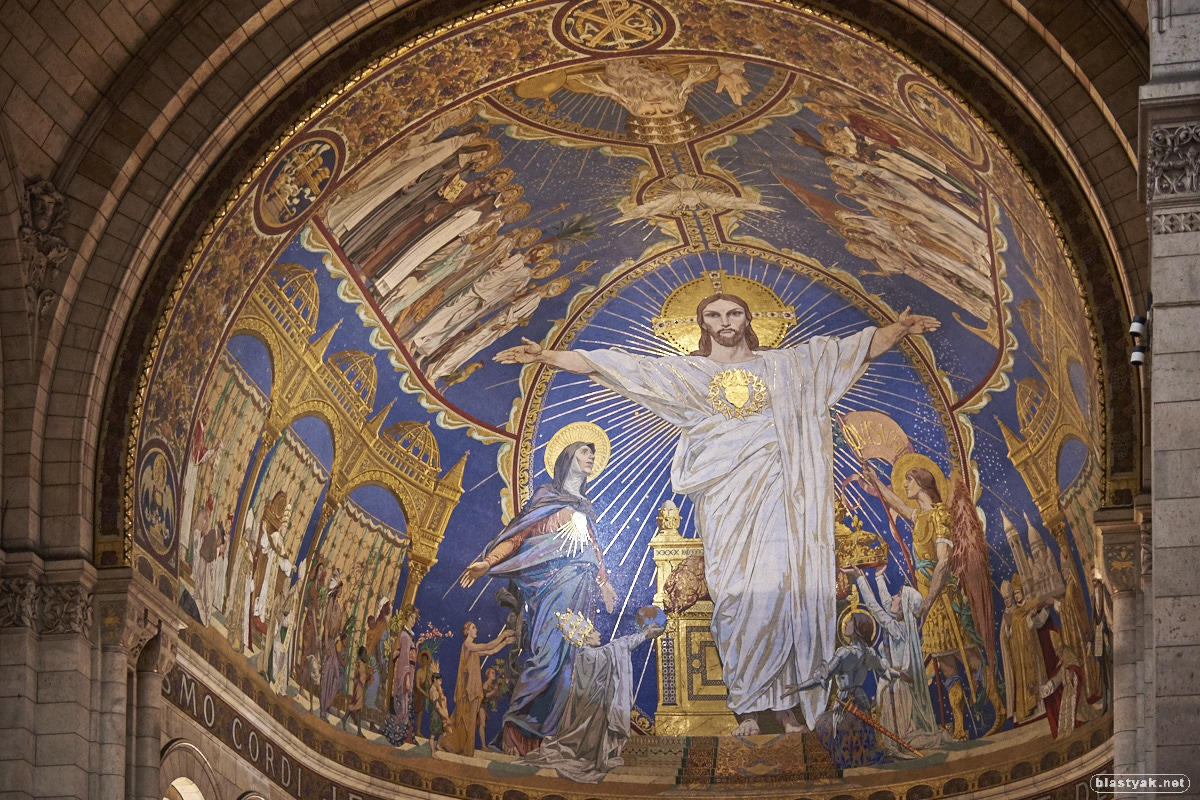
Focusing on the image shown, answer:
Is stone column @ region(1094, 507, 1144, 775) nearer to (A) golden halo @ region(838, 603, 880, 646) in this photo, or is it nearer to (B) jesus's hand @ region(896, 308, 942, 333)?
(B) jesus's hand @ region(896, 308, 942, 333)

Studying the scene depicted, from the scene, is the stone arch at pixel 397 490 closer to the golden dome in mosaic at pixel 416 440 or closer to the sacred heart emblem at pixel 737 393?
the golden dome in mosaic at pixel 416 440

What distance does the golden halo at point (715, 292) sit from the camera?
26.2 m

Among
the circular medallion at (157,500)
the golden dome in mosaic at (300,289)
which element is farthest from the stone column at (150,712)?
the golden dome in mosaic at (300,289)

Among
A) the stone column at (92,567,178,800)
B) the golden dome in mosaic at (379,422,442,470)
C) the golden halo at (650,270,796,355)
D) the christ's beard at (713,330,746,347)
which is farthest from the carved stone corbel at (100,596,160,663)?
the christ's beard at (713,330,746,347)

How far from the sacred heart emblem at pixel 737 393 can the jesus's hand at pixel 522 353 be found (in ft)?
7.51

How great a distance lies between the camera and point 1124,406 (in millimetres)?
18875

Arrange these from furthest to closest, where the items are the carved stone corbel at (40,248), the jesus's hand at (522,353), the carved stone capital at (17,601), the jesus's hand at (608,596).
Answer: the jesus's hand at (608,596) < the jesus's hand at (522,353) < the carved stone corbel at (40,248) < the carved stone capital at (17,601)

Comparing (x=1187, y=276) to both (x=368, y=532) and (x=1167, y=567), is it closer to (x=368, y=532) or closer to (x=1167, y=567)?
(x=1167, y=567)

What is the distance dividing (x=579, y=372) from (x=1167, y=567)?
1464cm

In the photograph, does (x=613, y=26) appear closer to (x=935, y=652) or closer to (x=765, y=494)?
(x=765, y=494)

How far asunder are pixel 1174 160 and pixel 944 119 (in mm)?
7595

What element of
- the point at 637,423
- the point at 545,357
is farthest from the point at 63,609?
the point at 637,423

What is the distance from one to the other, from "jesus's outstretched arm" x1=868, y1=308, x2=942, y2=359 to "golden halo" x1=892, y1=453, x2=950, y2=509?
1340 mm

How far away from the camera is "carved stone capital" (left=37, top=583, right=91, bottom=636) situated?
63.2ft
